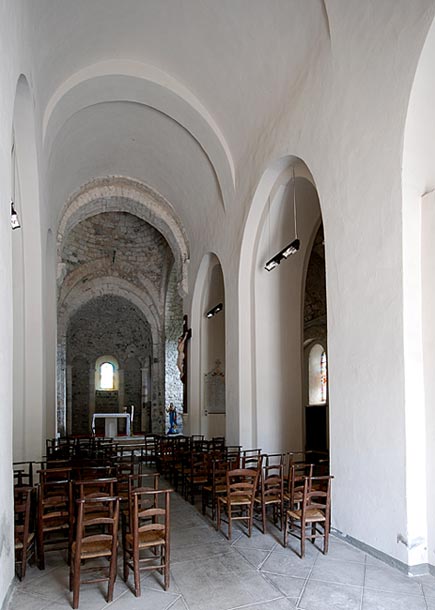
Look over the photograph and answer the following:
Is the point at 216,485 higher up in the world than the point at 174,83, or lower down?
lower down

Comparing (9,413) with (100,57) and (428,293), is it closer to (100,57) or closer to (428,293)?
(428,293)

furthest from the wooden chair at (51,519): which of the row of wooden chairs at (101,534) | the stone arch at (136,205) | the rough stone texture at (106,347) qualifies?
the rough stone texture at (106,347)

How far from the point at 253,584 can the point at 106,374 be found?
20.1 meters

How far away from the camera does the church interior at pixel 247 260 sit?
4.79m

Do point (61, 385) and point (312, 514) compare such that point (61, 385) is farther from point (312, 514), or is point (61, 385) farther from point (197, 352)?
point (312, 514)

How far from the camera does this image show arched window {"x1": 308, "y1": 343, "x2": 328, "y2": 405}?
1842 centimetres

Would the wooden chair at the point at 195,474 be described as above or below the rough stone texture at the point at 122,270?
below

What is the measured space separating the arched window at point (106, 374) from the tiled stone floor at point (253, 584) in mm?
18570

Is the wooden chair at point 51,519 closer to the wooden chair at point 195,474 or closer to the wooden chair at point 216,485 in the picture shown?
the wooden chair at point 216,485

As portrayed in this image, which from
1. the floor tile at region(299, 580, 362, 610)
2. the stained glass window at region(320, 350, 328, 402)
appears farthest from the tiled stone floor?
the stained glass window at region(320, 350, 328, 402)

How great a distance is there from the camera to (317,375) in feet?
61.1

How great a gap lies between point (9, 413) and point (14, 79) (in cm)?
315

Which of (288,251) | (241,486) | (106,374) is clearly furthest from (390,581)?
(106,374)

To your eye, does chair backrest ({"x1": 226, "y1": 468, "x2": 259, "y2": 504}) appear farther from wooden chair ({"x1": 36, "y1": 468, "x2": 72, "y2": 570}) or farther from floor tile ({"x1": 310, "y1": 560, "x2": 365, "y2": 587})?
wooden chair ({"x1": 36, "y1": 468, "x2": 72, "y2": 570})
